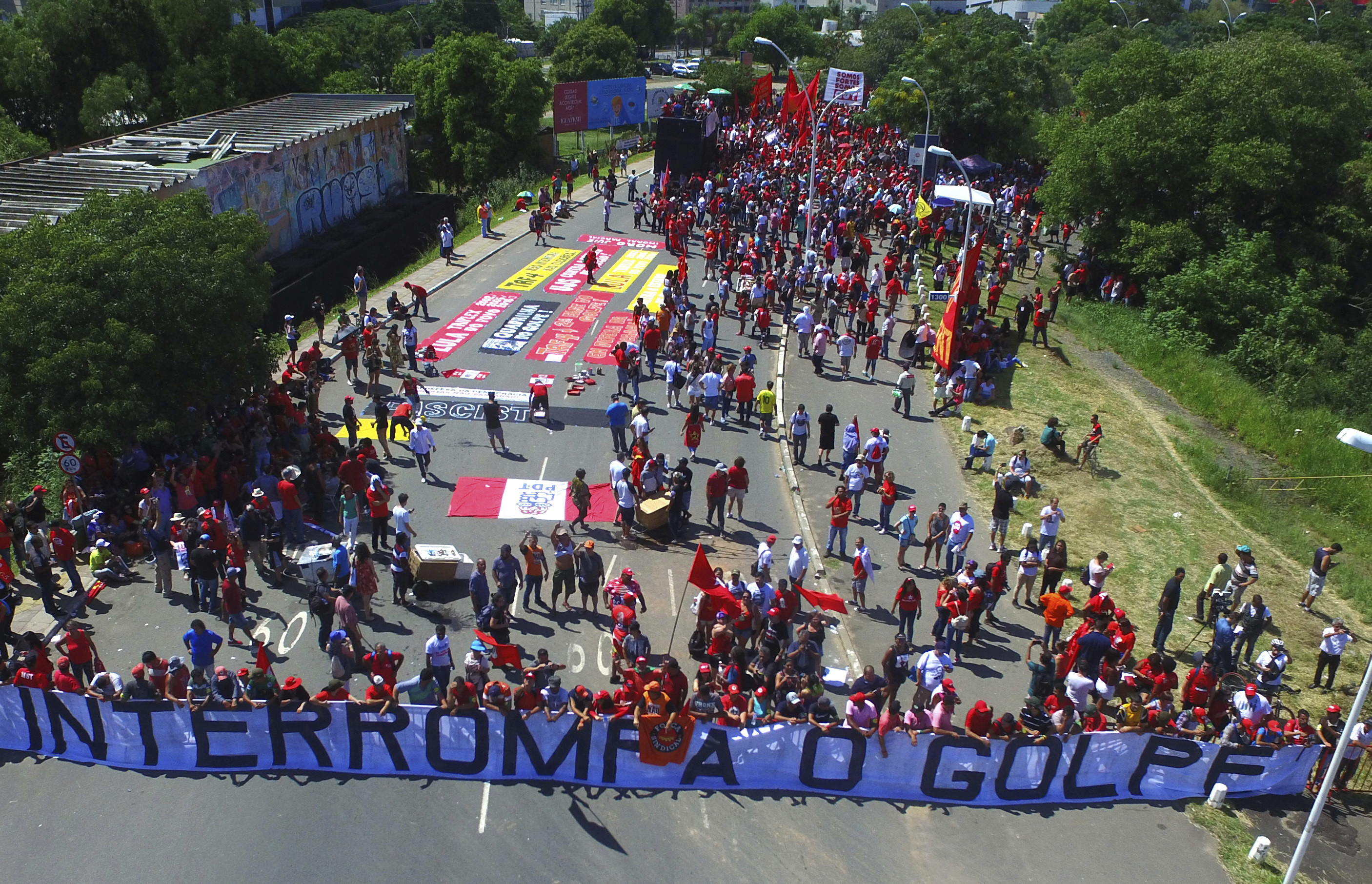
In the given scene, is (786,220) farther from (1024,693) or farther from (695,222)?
(1024,693)

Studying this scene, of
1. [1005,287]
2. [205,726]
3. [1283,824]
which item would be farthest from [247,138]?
[1283,824]

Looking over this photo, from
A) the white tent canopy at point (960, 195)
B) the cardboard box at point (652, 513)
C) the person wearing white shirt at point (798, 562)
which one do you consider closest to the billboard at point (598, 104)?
the white tent canopy at point (960, 195)

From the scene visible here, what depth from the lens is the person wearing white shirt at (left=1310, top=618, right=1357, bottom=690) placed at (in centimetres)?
1509

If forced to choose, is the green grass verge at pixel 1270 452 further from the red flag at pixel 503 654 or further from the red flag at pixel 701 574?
the red flag at pixel 503 654

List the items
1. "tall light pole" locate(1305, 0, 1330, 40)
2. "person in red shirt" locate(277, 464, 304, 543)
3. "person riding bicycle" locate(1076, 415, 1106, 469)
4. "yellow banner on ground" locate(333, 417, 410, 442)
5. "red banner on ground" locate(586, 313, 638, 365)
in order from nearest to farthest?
"person in red shirt" locate(277, 464, 304, 543) < "yellow banner on ground" locate(333, 417, 410, 442) < "person riding bicycle" locate(1076, 415, 1106, 469) < "red banner on ground" locate(586, 313, 638, 365) < "tall light pole" locate(1305, 0, 1330, 40)

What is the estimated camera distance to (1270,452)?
26578 mm

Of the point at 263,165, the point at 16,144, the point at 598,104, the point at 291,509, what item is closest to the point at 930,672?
the point at 291,509

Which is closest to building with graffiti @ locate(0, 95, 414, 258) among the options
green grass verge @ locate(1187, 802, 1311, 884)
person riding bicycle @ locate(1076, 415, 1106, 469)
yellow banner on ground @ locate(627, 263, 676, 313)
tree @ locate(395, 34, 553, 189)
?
tree @ locate(395, 34, 553, 189)

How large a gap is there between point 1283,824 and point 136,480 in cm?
1917

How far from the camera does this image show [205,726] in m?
12.2

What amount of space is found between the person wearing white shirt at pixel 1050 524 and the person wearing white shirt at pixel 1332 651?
171 inches

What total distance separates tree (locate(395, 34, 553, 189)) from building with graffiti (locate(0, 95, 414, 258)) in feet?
8.69

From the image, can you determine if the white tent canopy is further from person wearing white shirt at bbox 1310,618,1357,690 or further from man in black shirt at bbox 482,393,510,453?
person wearing white shirt at bbox 1310,618,1357,690

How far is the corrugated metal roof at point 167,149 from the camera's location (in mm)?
28016
